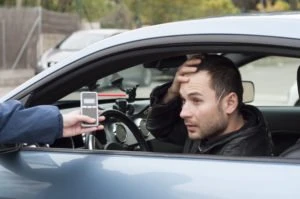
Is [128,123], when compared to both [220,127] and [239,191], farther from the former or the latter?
[239,191]

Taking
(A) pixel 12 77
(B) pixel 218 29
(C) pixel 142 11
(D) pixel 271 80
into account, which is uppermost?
(B) pixel 218 29

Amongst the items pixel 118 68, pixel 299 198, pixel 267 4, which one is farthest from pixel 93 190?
pixel 267 4

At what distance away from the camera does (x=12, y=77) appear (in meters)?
18.5

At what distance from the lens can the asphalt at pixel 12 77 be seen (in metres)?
17.6

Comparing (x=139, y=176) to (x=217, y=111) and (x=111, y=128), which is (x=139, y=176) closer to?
(x=217, y=111)

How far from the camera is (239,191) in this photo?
2.04m

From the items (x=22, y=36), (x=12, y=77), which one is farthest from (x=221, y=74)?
(x=22, y=36)

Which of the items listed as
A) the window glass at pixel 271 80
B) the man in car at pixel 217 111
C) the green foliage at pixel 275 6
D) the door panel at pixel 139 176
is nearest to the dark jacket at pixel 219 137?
the man in car at pixel 217 111

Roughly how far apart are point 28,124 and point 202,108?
2.16ft

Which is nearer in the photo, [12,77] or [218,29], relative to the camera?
[218,29]

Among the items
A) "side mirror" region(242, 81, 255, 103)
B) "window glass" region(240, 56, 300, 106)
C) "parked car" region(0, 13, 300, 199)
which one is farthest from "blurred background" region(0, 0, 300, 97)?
"parked car" region(0, 13, 300, 199)

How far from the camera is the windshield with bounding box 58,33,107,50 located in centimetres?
1610

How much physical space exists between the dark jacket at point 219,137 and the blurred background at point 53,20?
28.4 ft

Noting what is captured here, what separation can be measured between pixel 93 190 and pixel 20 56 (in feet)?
61.0
